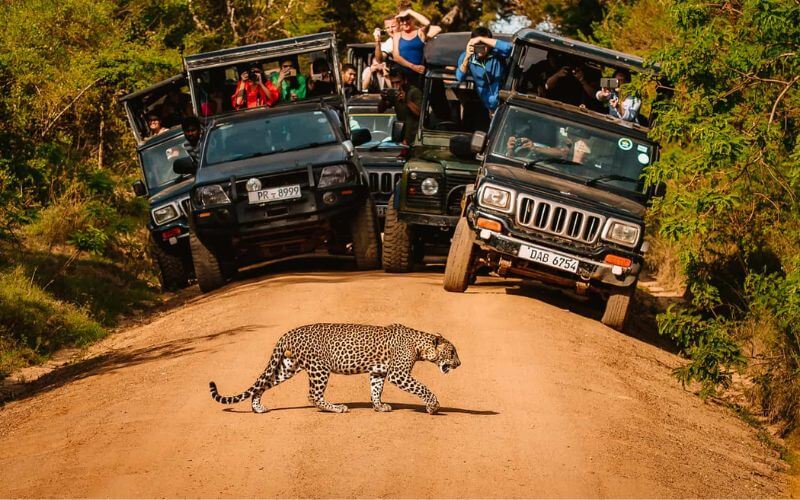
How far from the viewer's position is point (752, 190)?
1266 centimetres

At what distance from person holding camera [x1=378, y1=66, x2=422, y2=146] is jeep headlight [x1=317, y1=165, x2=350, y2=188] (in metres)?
2.74

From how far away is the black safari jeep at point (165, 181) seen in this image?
658 inches

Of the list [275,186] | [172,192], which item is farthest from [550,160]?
[172,192]

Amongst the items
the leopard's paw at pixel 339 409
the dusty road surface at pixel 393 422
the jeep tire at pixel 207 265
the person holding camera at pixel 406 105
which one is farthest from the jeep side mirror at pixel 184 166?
the leopard's paw at pixel 339 409

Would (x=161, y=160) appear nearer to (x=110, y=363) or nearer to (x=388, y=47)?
(x=388, y=47)

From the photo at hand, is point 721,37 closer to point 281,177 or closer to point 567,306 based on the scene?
point 567,306

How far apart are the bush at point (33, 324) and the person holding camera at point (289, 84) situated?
4.41m

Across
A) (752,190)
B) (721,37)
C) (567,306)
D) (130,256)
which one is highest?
(721,37)

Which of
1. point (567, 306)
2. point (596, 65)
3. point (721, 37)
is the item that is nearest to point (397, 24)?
point (596, 65)

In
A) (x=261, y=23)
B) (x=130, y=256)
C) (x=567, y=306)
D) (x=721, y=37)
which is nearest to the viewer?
(x=721, y=37)

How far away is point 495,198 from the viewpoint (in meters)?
12.9

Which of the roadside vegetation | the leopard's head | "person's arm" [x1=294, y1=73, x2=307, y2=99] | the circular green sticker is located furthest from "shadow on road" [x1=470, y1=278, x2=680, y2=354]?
the leopard's head

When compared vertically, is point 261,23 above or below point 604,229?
below

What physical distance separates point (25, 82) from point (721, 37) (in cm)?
1182
